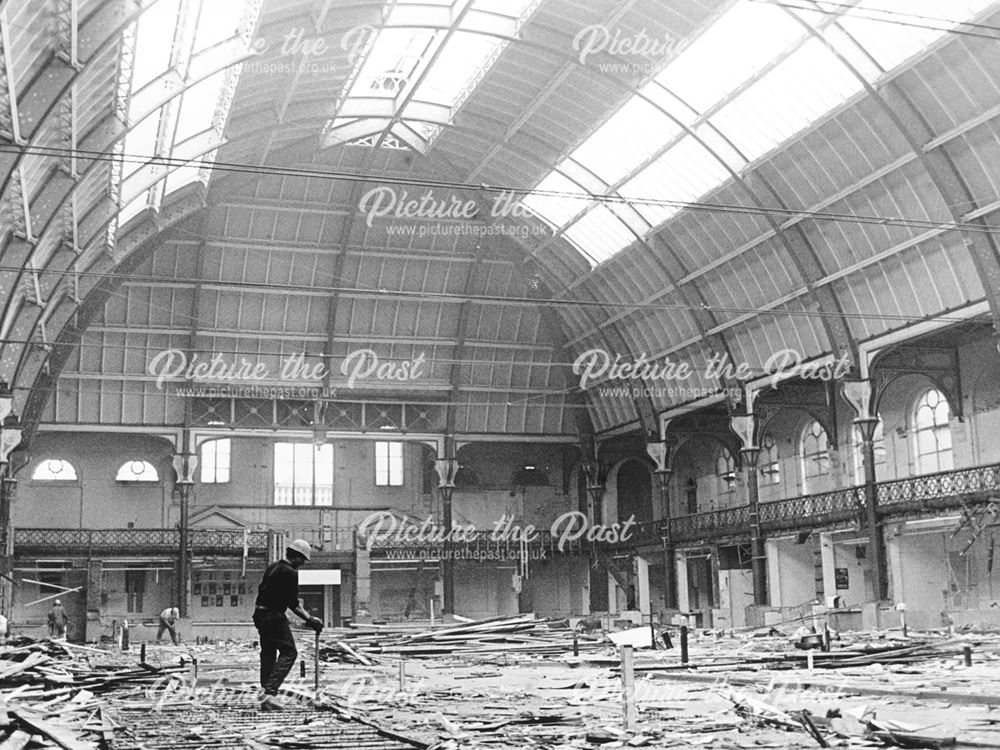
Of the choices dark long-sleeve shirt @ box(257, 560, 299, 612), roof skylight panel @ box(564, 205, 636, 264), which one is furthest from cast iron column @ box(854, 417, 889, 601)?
dark long-sleeve shirt @ box(257, 560, 299, 612)

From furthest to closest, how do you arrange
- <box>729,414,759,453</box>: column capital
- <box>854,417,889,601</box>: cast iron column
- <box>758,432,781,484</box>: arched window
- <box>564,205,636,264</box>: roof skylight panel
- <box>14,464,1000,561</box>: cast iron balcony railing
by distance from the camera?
<box>758,432,781,484</box>: arched window
<box>564,205,636,264</box>: roof skylight panel
<box>729,414,759,453</box>: column capital
<box>854,417,889,601</box>: cast iron column
<box>14,464,1000,561</box>: cast iron balcony railing

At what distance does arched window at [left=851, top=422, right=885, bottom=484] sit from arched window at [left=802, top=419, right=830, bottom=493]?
2556 mm

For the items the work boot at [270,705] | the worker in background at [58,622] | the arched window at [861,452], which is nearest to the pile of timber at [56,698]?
the work boot at [270,705]

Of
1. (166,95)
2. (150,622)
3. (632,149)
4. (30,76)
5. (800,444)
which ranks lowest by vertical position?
(150,622)

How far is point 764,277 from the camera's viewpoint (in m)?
40.8

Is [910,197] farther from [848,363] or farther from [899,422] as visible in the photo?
[899,422]

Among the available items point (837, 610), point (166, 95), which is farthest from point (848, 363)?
point (166, 95)

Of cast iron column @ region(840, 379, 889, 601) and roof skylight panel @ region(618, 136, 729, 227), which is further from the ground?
roof skylight panel @ region(618, 136, 729, 227)

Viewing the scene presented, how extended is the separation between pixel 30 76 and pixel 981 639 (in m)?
23.0

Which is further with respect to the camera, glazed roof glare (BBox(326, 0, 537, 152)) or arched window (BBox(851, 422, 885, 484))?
arched window (BBox(851, 422, 885, 484))

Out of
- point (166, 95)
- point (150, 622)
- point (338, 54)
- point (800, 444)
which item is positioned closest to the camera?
point (166, 95)

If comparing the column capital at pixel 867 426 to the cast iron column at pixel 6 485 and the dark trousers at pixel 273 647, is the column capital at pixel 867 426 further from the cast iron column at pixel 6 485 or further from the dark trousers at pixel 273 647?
the dark trousers at pixel 273 647

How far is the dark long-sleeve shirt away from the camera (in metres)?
13.3

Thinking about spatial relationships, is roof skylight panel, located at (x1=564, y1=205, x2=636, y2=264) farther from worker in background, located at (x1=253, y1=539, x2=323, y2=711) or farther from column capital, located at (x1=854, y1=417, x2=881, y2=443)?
worker in background, located at (x1=253, y1=539, x2=323, y2=711)
